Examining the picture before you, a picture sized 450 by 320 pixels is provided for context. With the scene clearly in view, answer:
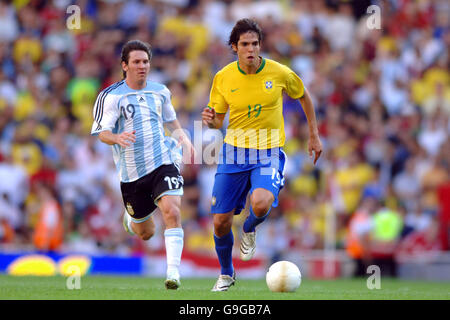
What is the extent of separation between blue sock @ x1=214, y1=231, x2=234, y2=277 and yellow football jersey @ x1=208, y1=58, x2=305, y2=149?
3.42 feet

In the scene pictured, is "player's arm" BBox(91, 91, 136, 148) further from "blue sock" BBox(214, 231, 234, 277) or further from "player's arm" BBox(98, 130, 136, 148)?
"blue sock" BBox(214, 231, 234, 277)

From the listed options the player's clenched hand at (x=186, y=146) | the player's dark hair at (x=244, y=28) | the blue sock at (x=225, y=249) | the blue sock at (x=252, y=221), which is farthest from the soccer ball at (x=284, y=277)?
the player's dark hair at (x=244, y=28)

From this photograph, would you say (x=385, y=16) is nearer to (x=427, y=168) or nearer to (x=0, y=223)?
(x=427, y=168)

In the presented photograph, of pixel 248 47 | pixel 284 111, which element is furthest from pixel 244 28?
pixel 284 111

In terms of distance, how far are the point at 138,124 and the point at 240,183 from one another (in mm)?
1357

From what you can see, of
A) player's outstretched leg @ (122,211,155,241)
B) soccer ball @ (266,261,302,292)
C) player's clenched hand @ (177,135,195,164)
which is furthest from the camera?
player's outstretched leg @ (122,211,155,241)

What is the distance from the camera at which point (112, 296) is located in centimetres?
855

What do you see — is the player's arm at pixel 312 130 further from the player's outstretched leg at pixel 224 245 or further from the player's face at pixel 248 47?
the player's outstretched leg at pixel 224 245

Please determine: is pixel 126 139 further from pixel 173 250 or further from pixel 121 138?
pixel 173 250

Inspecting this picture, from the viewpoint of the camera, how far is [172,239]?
9.55 metres

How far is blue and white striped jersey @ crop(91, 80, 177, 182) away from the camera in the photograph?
9953 mm

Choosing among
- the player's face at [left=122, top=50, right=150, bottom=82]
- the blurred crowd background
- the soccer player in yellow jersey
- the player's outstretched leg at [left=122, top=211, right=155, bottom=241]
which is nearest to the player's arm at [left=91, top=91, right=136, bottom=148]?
the player's face at [left=122, top=50, right=150, bottom=82]
